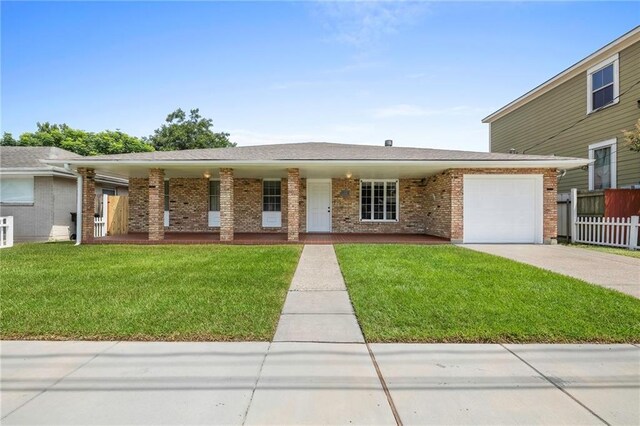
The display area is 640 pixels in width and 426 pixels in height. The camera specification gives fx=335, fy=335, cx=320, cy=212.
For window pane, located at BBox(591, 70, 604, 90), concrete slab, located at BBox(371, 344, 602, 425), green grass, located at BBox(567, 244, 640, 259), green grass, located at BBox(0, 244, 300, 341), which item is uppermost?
window pane, located at BBox(591, 70, 604, 90)

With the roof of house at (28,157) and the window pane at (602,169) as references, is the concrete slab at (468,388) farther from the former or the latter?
the roof of house at (28,157)

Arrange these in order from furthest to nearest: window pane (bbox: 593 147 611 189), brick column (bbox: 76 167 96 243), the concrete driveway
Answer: window pane (bbox: 593 147 611 189) → brick column (bbox: 76 167 96 243) → the concrete driveway

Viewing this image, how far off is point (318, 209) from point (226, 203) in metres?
4.57

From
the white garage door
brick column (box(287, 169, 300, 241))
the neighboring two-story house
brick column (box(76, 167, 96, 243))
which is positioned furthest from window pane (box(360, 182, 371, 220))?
brick column (box(76, 167, 96, 243))

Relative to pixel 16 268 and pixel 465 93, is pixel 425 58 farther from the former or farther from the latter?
pixel 16 268

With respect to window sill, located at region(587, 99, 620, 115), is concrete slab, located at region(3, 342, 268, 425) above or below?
below

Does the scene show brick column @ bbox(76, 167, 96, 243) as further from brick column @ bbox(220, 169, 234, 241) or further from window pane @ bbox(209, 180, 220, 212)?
brick column @ bbox(220, 169, 234, 241)

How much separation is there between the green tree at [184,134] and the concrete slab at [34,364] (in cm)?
3798

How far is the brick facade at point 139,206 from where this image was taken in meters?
15.1

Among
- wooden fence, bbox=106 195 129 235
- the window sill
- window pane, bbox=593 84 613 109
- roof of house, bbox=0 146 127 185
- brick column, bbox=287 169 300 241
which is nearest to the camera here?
brick column, bbox=287 169 300 241

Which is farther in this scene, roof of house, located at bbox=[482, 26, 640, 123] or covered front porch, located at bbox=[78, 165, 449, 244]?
covered front porch, located at bbox=[78, 165, 449, 244]

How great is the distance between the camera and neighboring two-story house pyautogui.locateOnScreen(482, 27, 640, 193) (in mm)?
12344

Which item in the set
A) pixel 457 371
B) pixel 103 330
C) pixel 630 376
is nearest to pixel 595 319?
pixel 630 376

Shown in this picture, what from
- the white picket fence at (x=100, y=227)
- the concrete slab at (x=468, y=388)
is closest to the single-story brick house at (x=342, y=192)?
the white picket fence at (x=100, y=227)
